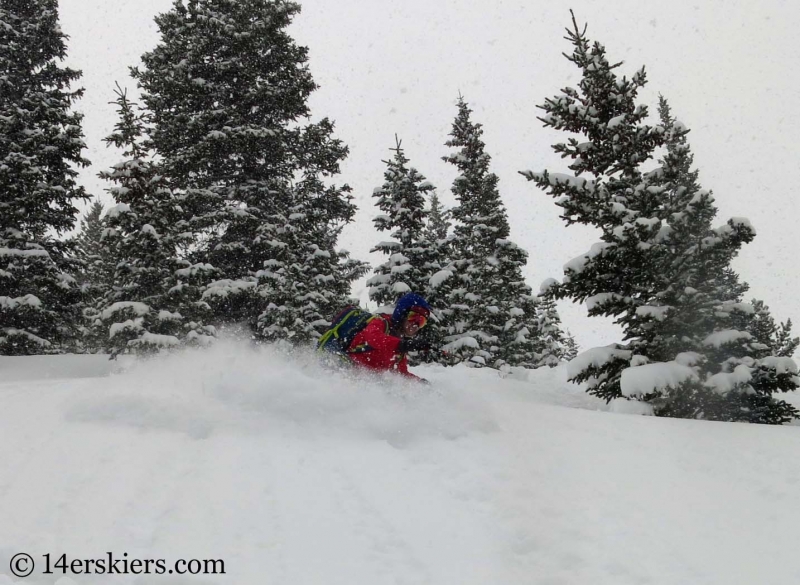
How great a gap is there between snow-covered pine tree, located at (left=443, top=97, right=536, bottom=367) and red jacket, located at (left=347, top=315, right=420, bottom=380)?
1364 cm

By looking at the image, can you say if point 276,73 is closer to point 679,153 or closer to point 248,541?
point 679,153

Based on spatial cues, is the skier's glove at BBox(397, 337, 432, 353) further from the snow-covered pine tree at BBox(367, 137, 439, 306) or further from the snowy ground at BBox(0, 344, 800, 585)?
the snow-covered pine tree at BBox(367, 137, 439, 306)

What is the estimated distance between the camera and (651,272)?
930 centimetres

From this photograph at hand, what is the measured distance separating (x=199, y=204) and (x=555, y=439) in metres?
13.5

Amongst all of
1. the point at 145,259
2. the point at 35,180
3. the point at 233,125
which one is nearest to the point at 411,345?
the point at 145,259

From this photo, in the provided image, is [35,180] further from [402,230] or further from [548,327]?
[548,327]

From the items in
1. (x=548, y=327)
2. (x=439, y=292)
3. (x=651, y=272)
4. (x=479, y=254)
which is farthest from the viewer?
(x=548, y=327)

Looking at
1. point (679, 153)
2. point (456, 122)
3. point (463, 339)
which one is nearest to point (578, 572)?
point (679, 153)

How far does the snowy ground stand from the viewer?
3148mm

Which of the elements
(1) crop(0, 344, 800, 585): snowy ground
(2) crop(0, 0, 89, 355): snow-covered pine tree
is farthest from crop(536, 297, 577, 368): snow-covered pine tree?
(1) crop(0, 344, 800, 585): snowy ground

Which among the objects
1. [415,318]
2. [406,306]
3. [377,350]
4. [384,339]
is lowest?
[377,350]

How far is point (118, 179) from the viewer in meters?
14.0

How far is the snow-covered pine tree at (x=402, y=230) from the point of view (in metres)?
18.5

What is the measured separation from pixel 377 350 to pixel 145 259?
380 inches
